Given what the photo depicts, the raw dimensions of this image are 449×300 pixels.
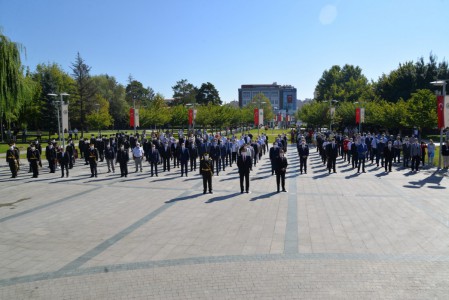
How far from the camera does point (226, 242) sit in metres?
8.09

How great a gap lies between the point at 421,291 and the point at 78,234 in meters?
7.49

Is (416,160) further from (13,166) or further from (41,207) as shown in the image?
(13,166)

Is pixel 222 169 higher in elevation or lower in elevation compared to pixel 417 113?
lower

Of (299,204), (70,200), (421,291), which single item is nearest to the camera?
(421,291)

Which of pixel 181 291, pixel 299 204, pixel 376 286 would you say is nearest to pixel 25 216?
pixel 181 291

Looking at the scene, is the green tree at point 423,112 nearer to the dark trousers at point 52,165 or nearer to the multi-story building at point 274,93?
the dark trousers at point 52,165

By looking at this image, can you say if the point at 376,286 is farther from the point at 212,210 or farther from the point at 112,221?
the point at 112,221

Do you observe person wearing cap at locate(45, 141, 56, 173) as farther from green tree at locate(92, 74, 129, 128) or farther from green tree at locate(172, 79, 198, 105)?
green tree at locate(172, 79, 198, 105)

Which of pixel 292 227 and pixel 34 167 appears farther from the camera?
pixel 34 167

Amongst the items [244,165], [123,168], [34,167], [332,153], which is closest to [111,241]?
[244,165]

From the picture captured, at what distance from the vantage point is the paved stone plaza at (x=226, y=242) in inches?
234

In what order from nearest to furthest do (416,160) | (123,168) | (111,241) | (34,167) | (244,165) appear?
(111,241), (244,165), (123,168), (34,167), (416,160)

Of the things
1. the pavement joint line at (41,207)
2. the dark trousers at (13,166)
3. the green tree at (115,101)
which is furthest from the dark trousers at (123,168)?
the green tree at (115,101)

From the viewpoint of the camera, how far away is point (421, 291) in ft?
18.7
